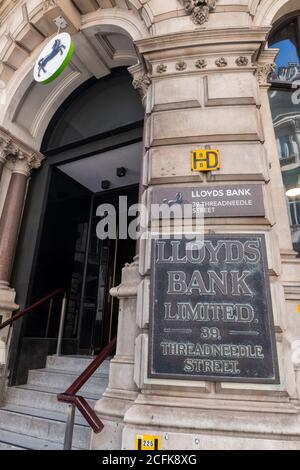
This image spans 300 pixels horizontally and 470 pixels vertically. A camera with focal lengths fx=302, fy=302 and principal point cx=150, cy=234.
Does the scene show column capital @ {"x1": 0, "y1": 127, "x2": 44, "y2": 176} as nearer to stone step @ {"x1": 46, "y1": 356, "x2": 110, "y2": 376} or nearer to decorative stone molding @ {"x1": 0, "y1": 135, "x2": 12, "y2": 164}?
decorative stone molding @ {"x1": 0, "y1": 135, "x2": 12, "y2": 164}

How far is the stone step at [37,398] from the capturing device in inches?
180

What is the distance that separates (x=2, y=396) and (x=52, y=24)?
7132 mm

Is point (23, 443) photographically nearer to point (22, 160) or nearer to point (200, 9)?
point (22, 160)

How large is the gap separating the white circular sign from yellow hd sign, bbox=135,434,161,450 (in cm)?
502

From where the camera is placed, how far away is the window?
4305 millimetres

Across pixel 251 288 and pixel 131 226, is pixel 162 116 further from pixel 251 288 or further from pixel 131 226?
pixel 131 226

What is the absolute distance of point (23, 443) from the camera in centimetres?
385

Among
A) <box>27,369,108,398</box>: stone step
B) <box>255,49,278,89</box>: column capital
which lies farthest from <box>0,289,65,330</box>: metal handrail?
<box>255,49,278,89</box>: column capital

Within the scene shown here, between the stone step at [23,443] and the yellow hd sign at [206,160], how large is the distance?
3.91 metres

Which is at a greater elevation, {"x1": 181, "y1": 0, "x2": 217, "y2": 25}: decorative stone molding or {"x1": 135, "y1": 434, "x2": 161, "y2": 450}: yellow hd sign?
{"x1": 181, "y1": 0, "x2": 217, "y2": 25}: decorative stone molding

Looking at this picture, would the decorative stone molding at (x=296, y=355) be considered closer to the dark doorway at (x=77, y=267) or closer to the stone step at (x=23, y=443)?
the stone step at (x=23, y=443)

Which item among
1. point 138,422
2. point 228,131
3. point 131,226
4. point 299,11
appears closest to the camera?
point 138,422

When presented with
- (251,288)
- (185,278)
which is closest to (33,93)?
(185,278)

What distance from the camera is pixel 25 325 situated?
229 inches
